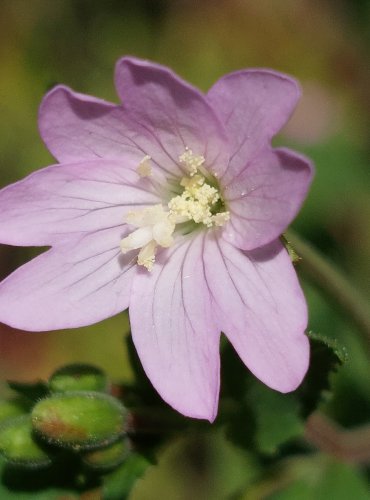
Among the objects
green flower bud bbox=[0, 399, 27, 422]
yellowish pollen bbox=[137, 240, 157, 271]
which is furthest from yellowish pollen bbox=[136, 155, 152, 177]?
green flower bud bbox=[0, 399, 27, 422]

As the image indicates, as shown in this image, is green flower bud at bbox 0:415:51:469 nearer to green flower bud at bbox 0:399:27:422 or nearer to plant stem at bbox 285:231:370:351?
green flower bud at bbox 0:399:27:422

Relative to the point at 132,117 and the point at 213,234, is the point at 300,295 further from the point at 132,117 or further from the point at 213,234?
the point at 132,117

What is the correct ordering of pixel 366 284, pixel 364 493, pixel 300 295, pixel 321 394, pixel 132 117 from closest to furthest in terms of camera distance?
pixel 300 295 < pixel 132 117 < pixel 321 394 < pixel 364 493 < pixel 366 284

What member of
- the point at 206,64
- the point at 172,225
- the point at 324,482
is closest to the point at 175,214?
the point at 172,225

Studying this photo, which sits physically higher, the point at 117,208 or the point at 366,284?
the point at 117,208

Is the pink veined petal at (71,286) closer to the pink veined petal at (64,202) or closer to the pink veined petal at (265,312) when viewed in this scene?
the pink veined petal at (64,202)

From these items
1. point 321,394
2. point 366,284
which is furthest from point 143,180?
point 366,284

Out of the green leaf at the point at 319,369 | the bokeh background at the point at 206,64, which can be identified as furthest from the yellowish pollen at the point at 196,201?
the bokeh background at the point at 206,64
